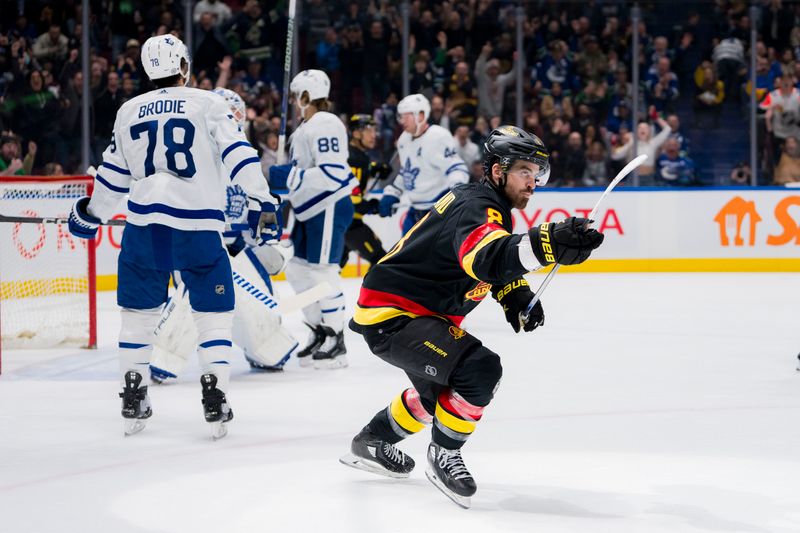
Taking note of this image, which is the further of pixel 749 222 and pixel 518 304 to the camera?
pixel 749 222

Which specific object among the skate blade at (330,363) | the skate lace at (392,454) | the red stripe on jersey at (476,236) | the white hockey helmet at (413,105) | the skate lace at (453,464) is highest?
the white hockey helmet at (413,105)

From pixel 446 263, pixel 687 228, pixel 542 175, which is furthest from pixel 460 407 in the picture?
pixel 687 228

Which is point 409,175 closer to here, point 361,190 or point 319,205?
point 361,190

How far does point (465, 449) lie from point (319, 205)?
2177 millimetres

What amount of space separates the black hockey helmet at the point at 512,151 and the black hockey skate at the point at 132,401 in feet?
5.31

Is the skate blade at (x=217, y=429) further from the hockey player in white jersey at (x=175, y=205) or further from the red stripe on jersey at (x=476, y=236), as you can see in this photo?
the red stripe on jersey at (x=476, y=236)

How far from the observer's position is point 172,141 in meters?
4.16

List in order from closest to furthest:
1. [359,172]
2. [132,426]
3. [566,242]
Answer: [566,242] < [132,426] < [359,172]

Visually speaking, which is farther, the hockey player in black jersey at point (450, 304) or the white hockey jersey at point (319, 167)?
the white hockey jersey at point (319, 167)

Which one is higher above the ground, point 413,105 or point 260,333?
point 413,105

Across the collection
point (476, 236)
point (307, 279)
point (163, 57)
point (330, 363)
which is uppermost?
point (163, 57)

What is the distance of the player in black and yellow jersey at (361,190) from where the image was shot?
6.71m

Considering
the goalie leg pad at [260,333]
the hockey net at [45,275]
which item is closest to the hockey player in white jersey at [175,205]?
the goalie leg pad at [260,333]

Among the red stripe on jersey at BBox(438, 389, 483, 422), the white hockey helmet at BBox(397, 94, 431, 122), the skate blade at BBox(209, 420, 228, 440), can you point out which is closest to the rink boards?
the white hockey helmet at BBox(397, 94, 431, 122)
